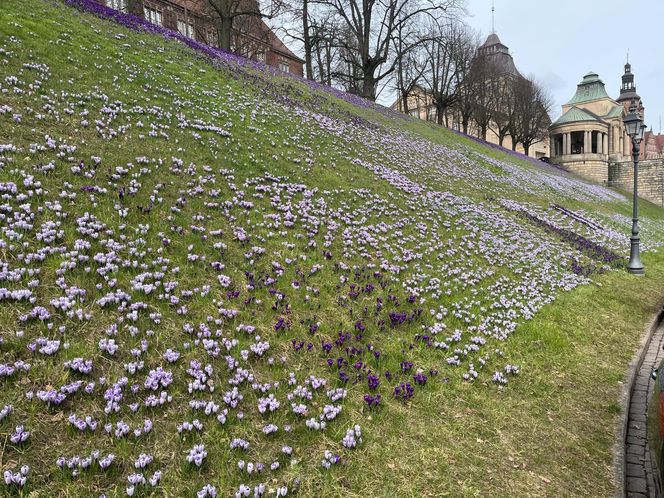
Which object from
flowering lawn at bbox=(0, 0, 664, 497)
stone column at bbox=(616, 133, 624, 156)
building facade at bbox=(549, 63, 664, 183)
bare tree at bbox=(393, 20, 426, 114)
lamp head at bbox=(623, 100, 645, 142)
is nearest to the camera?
flowering lawn at bbox=(0, 0, 664, 497)

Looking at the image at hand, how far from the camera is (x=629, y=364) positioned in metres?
7.88

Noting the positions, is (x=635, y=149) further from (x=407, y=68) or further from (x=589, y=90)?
(x=589, y=90)

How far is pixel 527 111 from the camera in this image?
60.7 meters

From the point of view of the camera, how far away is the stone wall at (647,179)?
2227 inches

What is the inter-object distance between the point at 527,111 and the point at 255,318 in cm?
6624

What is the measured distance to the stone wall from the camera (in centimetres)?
5656

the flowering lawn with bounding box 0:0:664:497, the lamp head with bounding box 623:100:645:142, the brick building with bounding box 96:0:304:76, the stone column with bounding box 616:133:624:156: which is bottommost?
the flowering lawn with bounding box 0:0:664:497

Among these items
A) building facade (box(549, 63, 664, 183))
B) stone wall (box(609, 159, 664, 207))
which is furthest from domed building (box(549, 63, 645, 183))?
stone wall (box(609, 159, 664, 207))

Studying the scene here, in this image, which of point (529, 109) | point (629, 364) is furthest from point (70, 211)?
point (529, 109)

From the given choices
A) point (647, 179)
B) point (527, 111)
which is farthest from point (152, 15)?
point (647, 179)

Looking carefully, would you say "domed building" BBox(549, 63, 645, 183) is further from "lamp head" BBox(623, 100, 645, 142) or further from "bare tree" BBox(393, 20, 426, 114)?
"lamp head" BBox(623, 100, 645, 142)

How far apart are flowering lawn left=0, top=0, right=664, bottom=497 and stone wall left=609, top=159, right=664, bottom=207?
180 ft

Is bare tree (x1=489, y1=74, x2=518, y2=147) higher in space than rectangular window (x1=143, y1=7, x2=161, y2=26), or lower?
lower

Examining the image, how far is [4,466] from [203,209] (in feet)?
19.1
